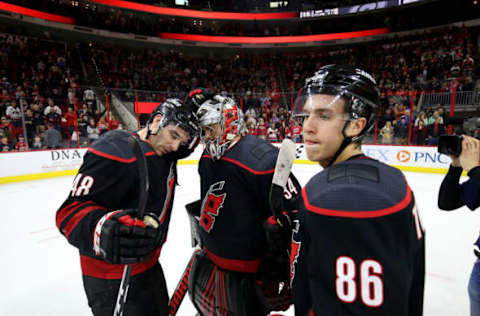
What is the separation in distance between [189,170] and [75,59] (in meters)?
10.9

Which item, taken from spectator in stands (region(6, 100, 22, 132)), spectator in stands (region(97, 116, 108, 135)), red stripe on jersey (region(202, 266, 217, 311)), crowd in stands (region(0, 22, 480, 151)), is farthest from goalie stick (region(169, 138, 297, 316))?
spectator in stands (region(97, 116, 108, 135))

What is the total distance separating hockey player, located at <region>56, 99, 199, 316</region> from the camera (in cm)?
112

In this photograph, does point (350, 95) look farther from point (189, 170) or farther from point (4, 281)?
point (189, 170)

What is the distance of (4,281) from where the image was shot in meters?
2.81

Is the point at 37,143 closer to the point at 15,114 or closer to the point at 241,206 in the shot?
the point at 15,114

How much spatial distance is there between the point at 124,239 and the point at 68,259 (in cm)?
277

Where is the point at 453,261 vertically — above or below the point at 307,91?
below

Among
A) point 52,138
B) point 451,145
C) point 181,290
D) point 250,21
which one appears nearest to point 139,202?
point 181,290

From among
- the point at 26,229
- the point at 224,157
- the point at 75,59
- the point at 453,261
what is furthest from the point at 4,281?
the point at 75,59

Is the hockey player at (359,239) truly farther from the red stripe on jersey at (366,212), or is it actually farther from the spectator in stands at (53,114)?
the spectator in stands at (53,114)

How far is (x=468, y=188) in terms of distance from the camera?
1.58m

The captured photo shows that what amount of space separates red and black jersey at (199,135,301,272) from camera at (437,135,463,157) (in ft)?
2.61

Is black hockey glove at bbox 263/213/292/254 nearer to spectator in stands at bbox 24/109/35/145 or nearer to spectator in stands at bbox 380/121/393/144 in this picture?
spectator in stands at bbox 24/109/35/145

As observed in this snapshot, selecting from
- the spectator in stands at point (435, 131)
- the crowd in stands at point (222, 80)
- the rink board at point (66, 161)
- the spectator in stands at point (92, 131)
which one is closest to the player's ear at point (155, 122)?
the crowd in stands at point (222, 80)
